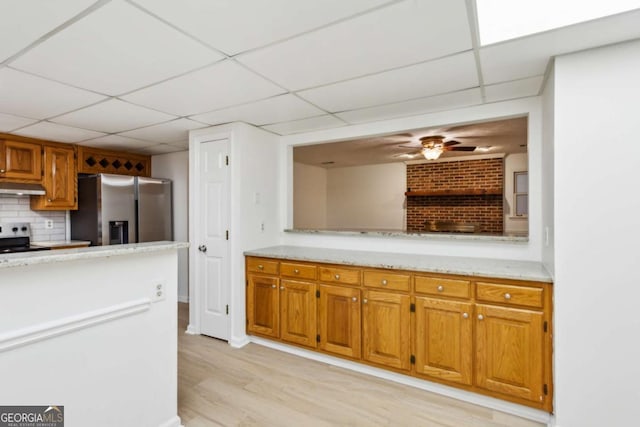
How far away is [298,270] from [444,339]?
4.36 feet

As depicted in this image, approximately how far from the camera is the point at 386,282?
2.54 metres

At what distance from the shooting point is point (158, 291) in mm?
1812

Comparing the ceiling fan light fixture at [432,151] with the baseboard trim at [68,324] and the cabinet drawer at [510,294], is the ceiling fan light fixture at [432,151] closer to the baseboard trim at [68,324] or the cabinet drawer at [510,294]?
the cabinet drawer at [510,294]

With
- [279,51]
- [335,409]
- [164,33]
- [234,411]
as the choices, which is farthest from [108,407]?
[279,51]

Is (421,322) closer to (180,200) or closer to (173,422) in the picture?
(173,422)

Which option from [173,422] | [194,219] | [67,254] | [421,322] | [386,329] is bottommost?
[173,422]

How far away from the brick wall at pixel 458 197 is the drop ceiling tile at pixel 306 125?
4.06m

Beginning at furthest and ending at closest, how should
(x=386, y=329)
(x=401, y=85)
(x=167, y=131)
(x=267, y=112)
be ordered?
1. (x=167, y=131)
2. (x=267, y=112)
3. (x=386, y=329)
4. (x=401, y=85)

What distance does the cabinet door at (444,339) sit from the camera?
7.32 ft

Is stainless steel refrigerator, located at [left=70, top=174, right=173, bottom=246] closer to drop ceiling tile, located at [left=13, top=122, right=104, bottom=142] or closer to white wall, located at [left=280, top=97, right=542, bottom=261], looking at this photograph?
drop ceiling tile, located at [left=13, top=122, right=104, bottom=142]

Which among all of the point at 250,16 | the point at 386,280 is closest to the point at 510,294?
the point at 386,280

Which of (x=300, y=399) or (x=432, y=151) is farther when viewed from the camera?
(x=432, y=151)

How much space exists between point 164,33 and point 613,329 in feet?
9.23

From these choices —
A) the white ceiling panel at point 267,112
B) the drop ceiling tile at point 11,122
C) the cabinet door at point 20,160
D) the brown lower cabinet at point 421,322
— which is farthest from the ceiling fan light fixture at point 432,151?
the cabinet door at point 20,160
